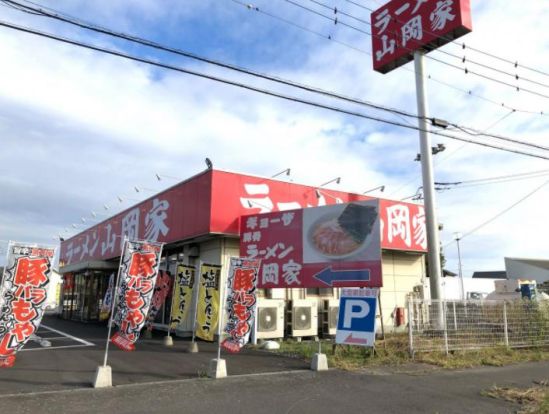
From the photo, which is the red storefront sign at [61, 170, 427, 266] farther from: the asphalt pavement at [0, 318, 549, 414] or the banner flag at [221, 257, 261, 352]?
the asphalt pavement at [0, 318, 549, 414]

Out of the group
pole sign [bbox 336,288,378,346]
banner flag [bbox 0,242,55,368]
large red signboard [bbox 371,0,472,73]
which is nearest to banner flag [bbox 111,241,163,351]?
banner flag [bbox 0,242,55,368]

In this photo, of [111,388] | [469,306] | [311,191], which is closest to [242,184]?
[311,191]

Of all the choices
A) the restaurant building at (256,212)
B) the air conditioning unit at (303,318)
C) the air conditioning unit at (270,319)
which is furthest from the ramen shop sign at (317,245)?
the air conditioning unit at (303,318)

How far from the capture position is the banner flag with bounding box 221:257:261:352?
9453mm

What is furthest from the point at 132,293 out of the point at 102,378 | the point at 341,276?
the point at 341,276

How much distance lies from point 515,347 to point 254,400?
8312mm

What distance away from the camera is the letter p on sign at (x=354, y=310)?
988 centimetres

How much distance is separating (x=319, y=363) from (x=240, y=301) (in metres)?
2.02

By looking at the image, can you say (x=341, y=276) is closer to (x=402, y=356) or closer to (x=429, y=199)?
(x=402, y=356)

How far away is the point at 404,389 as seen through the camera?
7566 mm

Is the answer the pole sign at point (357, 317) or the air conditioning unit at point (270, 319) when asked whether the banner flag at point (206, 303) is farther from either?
the pole sign at point (357, 317)

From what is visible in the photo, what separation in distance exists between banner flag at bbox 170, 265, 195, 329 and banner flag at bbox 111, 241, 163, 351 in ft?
16.8

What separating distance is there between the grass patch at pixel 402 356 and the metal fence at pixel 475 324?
241 mm

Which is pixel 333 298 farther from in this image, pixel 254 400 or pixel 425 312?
pixel 254 400
